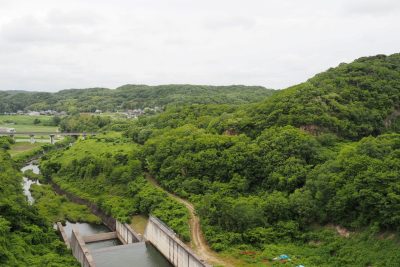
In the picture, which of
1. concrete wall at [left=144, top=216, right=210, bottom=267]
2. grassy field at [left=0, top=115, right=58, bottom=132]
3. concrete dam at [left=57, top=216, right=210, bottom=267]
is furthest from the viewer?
grassy field at [left=0, top=115, right=58, bottom=132]

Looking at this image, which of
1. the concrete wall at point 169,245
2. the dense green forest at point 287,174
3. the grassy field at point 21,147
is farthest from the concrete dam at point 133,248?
the grassy field at point 21,147

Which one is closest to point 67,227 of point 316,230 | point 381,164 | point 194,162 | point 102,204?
point 102,204

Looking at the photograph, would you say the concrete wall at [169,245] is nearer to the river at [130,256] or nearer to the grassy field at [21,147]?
the river at [130,256]

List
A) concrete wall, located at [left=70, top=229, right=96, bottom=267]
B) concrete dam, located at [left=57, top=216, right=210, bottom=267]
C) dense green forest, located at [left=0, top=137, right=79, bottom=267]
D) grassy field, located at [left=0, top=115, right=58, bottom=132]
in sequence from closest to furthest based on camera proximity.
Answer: dense green forest, located at [left=0, top=137, right=79, bottom=267], concrete wall, located at [left=70, top=229, right=96, bottom=267], concrete dam, located at [left=57, top=216, right=210, bottom=267], grassy field, located at [left=0, top=115, right=58, bottom=132]

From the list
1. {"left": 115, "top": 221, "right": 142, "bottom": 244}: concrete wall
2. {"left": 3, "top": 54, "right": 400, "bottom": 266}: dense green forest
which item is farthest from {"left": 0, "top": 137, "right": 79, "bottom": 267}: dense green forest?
{"left": 3, "top": 54, "right": 400, "bottom": 266}: dense green forest

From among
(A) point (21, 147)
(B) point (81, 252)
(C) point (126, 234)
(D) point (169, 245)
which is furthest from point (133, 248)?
(A) point (21, 147)

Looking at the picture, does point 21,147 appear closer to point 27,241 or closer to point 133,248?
point 133,248

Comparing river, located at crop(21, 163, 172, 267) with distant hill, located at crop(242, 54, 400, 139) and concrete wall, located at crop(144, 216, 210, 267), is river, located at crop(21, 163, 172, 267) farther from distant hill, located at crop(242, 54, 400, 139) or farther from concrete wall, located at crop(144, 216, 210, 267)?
distant hill, located at crop(242, 54, 400, 139)
